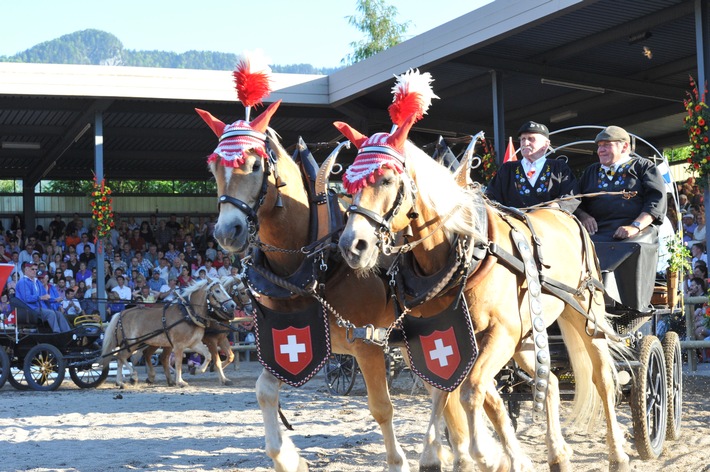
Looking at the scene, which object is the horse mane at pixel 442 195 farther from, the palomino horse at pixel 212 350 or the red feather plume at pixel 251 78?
the palomino horse at pixel 212 350

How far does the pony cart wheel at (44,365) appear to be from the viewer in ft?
42.9

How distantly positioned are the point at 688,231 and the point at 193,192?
1669 centimetres

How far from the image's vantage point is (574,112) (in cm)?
1934

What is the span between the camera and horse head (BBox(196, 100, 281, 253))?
4.57 meters

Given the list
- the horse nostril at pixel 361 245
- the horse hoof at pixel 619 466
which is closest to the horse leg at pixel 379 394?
the horse nostril at pixel 361 245

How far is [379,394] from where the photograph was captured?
519 cm

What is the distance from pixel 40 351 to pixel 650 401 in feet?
31.6

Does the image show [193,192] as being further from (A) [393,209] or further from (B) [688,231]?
(A) [393,209]

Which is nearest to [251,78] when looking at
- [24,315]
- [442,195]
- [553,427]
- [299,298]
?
[299,298]

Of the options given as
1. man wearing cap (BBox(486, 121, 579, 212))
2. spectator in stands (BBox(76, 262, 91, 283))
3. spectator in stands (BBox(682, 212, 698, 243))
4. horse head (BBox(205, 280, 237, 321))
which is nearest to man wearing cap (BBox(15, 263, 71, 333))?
horse head (BBox(205, 280, 237, 321))

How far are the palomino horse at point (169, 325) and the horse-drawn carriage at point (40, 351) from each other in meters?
0.31

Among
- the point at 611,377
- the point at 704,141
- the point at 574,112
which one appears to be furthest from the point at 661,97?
the point at 611,377

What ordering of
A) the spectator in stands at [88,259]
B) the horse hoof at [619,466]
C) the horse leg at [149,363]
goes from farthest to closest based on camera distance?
the spectator in stands at [88,259], the horse leg at [149,363], the horse hoof at [619,466]

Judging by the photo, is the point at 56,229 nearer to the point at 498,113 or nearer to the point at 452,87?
the point at 452,87
